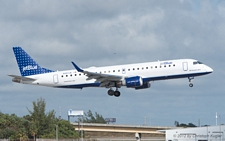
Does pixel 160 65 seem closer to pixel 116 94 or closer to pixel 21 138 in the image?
pixel 116 94

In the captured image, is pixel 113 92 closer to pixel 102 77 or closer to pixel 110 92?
pixel 110 92

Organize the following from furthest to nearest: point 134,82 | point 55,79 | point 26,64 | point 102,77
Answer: point 26,64, point 55,79, point 102,77, point 134,82

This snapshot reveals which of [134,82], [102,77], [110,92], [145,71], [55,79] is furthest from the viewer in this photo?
[55,79]

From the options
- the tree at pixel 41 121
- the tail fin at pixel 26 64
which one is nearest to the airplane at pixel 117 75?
the tail fin at pixel 26 64

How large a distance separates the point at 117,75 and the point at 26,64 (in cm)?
1706

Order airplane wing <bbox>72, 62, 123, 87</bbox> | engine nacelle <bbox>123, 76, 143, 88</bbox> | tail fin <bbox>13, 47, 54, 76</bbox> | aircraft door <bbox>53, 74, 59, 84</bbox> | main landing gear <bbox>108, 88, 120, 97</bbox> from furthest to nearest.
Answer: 1. tail fin <bbox>13, 47, 54, 76</bbox>
2. aircraft door <bbox>53, 74, 59, 84</bbox>
3. main landing gear <bbox>108, 88, 120, 97</bbox>
4. airplane wing <bbox>72, 62, 123, 87</bbox>
5. engine nacelle <bbox>123, 76, 143, 88</bbox>

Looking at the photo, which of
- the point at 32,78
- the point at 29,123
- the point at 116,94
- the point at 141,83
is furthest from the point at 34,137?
the point at 141,83

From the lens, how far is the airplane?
75562mm

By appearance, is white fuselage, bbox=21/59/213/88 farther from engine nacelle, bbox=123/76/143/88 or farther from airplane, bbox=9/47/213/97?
engine nacelle, bbox=123/76/143/88

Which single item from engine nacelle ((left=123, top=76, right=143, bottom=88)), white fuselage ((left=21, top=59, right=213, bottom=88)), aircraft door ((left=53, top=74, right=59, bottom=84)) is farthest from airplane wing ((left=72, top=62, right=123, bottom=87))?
aircraft door ((left=53, top=74, right=59, bottom=84))

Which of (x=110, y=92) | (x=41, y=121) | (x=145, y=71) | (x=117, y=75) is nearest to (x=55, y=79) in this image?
(x=110, y=92)

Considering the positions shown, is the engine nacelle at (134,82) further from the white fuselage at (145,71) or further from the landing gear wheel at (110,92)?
the landing gear wheel at (110,92)

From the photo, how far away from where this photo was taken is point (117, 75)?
78000 mm

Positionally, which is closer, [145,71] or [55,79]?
[145,71]
